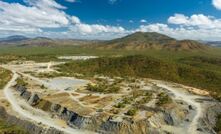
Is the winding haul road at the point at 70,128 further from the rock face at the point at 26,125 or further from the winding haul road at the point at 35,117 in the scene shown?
the rock face at the point at 26,125

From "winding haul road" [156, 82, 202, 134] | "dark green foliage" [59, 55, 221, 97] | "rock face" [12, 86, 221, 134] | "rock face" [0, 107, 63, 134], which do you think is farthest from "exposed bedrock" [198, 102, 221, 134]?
"dark green foliage" [59, 55, 221, 97]

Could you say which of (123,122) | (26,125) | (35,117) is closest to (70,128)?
(26,125)

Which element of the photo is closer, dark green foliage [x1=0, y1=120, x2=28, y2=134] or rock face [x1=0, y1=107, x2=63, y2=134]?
rock face [x1=0, y1=107, x2=63, y2=134]

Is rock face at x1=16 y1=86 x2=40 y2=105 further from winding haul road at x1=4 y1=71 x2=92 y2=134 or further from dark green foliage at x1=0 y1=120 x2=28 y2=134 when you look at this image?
dark green foliage at x1=0 y1=120 x2=28 y2=134

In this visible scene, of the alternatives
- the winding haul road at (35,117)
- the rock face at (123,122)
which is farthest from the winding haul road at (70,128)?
the rock face at (123,122)

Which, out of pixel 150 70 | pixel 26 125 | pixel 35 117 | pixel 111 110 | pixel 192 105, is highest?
pixel 111 110

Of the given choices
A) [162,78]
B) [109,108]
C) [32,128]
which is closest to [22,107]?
[32,128]

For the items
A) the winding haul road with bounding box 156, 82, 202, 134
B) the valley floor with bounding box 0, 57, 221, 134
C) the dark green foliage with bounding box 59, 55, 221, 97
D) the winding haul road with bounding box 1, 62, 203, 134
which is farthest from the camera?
the dark green foliage with bounding box 59, 55, 221, 97

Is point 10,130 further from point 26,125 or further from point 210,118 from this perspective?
point 210,118

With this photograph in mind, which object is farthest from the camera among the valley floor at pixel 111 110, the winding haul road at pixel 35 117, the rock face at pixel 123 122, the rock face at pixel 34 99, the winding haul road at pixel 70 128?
the rock face at pixel 34 99

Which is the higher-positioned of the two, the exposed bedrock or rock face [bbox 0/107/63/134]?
the exposed bedrock

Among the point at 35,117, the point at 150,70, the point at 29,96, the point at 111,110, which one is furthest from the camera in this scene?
the point at 150,70
